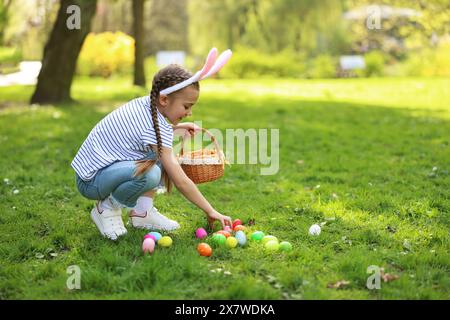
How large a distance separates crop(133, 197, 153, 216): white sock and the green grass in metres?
0.16

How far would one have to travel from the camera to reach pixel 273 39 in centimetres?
2323

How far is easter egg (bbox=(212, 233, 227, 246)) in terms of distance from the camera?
340 cm

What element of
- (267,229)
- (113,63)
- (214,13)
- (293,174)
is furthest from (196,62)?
(267,229)

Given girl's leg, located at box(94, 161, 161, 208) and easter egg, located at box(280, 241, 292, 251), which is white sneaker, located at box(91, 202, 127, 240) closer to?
girl's leg, located at box(94, 161, 161, 208)

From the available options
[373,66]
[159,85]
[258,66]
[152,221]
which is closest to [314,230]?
[152,221]

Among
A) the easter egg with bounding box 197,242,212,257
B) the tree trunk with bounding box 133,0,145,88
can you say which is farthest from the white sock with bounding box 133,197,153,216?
the tree trunk with bounding box 133,0,145,88

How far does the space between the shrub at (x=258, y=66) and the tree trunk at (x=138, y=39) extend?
764cm

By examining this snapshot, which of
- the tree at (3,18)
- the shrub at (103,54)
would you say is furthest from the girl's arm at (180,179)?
the shrub at (103,54)

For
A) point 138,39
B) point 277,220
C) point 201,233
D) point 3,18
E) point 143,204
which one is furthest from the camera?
point 3,18

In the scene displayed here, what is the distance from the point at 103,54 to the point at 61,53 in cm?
989

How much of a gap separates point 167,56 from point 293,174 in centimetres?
2149

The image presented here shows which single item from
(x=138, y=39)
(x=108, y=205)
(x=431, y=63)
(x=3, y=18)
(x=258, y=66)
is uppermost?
(x=3, y=18)

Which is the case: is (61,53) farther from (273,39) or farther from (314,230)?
(273,39)

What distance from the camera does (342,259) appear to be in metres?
3.20
